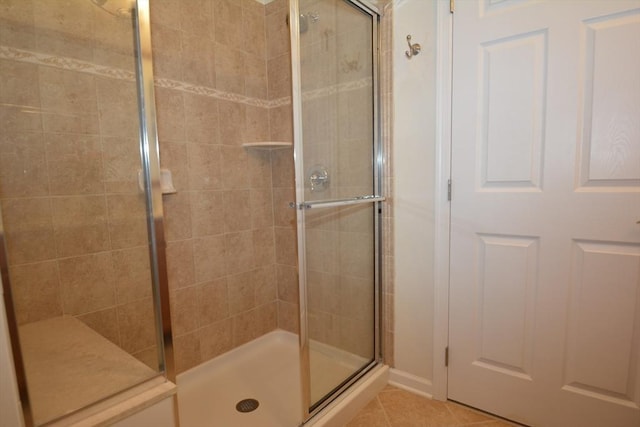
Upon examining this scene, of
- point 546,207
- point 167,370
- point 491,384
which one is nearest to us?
point 167,370

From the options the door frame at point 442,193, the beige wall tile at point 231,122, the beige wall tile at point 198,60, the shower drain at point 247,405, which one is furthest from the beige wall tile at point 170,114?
the shower drain at point 247,405

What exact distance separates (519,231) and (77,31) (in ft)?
6.58

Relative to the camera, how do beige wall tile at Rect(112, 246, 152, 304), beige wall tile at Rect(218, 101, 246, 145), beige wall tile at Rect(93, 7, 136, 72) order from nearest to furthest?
beige wall tile at Rect(93, 7, 136, 72), beige wall tile at Rect(112, 246, 152, 304), beige wall tile at Rect(218, 101, 246, 145)

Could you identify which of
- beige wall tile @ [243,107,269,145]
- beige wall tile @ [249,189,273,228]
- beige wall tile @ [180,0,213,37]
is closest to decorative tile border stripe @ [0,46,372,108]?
beige wall tile @ [243,107,269,145]

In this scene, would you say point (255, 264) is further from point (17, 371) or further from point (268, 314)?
point (17, 371)

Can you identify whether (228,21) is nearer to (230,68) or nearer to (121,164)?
(230,68)

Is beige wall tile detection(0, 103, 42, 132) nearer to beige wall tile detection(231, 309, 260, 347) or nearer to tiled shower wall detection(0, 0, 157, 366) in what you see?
tiled shower wall detection(0, 0, 157, 366)

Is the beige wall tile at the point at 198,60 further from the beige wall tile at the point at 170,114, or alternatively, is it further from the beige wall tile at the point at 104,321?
the beige wall tile at the point at 104,321

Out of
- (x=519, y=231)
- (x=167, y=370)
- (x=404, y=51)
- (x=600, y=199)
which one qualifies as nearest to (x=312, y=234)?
(x=167, y=370)

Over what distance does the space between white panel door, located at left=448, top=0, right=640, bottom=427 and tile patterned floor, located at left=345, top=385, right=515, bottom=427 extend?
8 centimetres

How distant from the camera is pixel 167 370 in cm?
113

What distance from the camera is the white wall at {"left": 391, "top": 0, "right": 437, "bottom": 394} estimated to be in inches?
65.5

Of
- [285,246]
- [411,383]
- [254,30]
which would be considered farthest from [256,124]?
[411,383]

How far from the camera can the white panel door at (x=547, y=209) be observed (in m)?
1.29
